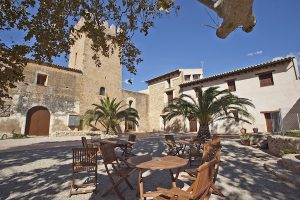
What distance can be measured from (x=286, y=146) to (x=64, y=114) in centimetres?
1576

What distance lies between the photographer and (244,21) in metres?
2.38

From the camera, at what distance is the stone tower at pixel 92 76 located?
59.8ft

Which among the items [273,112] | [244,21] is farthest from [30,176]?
[273,112]

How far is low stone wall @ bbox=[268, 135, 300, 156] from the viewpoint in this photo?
5.89 m

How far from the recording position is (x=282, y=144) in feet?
21.8

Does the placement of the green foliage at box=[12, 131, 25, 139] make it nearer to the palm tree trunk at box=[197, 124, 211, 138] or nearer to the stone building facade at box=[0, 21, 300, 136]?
the stone building facade at box=[0, 21, 300, 136]

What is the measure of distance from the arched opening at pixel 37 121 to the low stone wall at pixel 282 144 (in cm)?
1575

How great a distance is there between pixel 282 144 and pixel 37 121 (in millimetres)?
16262

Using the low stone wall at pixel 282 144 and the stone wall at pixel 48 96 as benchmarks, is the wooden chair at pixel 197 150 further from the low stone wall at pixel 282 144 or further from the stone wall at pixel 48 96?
the stone wall at pixel 48 96

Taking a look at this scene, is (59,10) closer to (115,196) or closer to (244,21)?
(244,21)

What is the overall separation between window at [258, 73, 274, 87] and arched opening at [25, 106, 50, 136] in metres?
18.4

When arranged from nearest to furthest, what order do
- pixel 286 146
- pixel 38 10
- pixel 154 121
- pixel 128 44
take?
pixel 38 10
pixel 128 44
pixel 286 146
pixel 154 121

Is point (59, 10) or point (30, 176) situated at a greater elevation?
point (59, 10)

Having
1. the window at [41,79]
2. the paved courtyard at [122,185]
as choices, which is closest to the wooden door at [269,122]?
the paved courtyard at [122,185]
